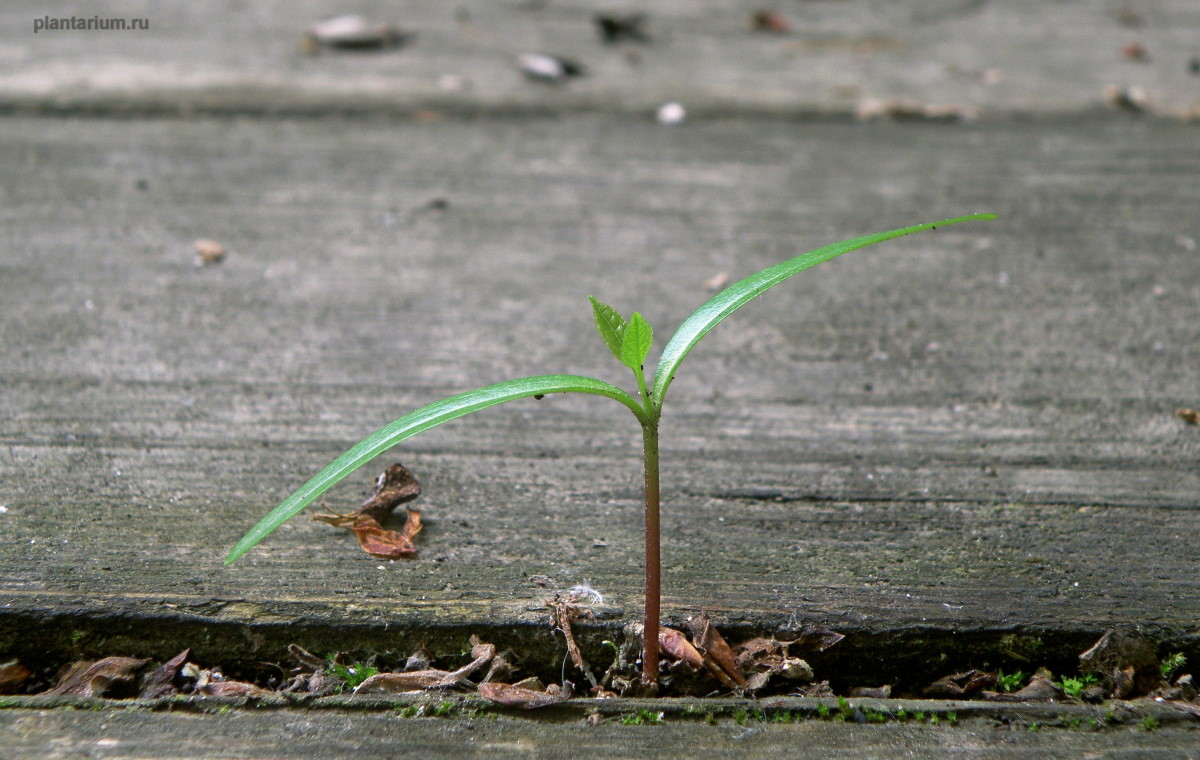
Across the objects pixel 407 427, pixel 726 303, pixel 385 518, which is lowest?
pixel 385 518

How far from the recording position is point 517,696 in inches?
34.4

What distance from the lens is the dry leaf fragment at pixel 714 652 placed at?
930 millimetres

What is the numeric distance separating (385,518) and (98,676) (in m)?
0.33

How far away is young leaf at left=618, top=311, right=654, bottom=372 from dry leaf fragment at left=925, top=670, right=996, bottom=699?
0.46m

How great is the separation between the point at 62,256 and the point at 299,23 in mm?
1416

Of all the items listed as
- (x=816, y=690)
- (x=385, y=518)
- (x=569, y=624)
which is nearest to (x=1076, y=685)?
(x=816, y=690)

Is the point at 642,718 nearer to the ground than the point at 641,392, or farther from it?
nearer to the ground

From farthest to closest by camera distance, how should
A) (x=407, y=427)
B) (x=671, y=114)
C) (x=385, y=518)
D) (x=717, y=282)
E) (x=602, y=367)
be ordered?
1. (x=671, y=114)
2. (x=717, y=282)
3. (x=602, y=367)
4. (x=385, y=518)
5. (x=407, y=427)

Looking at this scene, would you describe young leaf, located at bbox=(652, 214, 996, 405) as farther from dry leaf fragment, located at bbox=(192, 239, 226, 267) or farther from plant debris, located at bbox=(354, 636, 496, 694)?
dry leaf fragment, located at bbox=(192, 239, 226, 267)

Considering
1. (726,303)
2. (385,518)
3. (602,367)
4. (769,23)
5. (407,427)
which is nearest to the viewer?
(407,427)

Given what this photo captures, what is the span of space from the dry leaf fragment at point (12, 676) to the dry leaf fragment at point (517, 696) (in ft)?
1.52

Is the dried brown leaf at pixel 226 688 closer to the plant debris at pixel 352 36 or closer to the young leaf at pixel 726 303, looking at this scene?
the young leaf at pixel 726 303

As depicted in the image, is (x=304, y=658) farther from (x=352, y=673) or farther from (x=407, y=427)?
(x=407, y=427)

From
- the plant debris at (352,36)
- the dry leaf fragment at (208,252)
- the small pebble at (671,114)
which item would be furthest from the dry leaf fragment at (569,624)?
the plant debris at (352,36)
